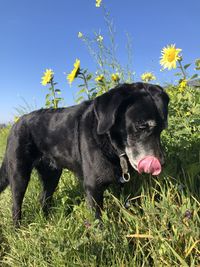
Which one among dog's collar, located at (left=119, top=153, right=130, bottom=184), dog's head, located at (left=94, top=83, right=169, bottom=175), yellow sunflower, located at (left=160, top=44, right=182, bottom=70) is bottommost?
dog's collar, located at (left=119, top=153, right=130, bottom=184)

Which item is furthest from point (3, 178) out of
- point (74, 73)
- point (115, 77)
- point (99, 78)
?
point (115, 77)

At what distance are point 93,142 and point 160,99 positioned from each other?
64 cm

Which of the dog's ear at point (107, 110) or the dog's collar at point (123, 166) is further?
the dog's collar at point (123, 166)

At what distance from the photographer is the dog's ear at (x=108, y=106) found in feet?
9.04

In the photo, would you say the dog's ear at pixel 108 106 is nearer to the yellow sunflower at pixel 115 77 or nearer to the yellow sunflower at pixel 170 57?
the yellow sunflower at pixel 170 57

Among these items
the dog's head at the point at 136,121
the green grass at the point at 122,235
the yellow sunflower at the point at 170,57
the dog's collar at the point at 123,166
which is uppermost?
the yellow sunflower at the point at 170,57

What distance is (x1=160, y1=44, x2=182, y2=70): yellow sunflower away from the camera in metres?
3.40

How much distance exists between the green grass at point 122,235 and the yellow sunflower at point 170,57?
3.32 feet

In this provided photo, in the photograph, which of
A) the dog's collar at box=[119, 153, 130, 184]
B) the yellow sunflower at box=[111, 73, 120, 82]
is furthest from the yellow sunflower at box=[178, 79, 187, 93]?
the dog's collar at box=[119, 153, 130, 184]

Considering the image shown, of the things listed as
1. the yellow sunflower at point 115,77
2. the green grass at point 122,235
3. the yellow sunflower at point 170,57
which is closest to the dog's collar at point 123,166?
the green grass at point 122,235

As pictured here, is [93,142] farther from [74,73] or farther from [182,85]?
[74,73]

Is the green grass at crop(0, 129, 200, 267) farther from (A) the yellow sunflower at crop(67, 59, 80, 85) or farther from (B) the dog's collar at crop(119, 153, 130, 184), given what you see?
(A) the yellow sunflower at crop(67, 59, 80, 85)

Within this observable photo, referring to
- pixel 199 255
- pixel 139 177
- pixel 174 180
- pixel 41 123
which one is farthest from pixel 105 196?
pixel 199 255

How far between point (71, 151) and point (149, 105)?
0.97 m
